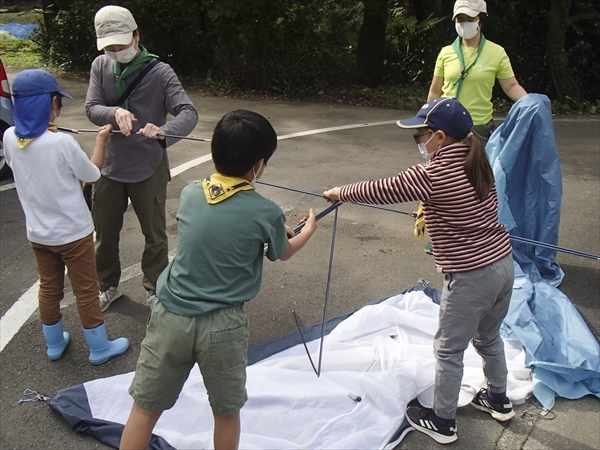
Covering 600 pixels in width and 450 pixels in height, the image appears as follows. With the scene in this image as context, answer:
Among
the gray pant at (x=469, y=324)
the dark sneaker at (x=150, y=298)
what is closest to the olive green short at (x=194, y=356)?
the gray pant at (x=469, y=324)

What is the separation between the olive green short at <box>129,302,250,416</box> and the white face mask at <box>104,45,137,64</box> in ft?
6.07

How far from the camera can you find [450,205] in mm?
2592

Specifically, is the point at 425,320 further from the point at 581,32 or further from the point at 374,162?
the point at 581,32

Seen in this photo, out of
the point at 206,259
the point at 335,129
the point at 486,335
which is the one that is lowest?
the point at 335,129

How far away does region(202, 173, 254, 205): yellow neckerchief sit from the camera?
221 cm

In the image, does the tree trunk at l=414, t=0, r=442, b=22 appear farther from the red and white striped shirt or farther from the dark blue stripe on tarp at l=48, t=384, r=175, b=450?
the dark blue stripe on tarp at l=48, t=384, r=175, b=450

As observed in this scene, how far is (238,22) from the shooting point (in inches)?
461

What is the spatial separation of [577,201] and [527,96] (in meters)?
2.42

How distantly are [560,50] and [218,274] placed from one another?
34.8 ft

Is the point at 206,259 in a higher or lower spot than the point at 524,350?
higher

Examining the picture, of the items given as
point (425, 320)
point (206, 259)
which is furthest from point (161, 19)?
point (206, 259)

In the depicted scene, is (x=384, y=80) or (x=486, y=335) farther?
(x=384, y=80)

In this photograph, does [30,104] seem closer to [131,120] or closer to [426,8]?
[131,120]

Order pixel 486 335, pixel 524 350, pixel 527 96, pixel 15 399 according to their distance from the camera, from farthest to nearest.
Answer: pixel 527 96 → pixel 524 350 → pixel 15 399 → pixel 486 335
